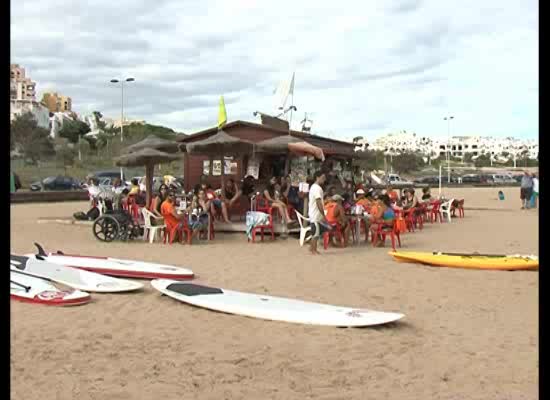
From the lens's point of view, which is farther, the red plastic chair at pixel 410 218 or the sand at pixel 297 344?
the red plastic chair at pixel 410 218

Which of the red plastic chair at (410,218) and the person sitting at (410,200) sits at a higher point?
the person sitting at (410,200)

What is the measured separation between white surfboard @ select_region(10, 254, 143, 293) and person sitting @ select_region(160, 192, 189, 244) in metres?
3.21

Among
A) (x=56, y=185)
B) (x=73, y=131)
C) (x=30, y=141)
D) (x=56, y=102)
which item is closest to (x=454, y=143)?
(x=56, y=102)

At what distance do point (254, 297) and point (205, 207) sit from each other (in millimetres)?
5637

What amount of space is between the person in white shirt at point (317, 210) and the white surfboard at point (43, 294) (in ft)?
13.8

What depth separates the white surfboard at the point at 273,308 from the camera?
5281mm

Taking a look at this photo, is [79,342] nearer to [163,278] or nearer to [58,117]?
[163,278]

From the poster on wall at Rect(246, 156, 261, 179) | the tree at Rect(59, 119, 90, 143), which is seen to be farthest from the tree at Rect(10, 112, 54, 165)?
the poster on wall at Rect(246, 156, 261, 179)

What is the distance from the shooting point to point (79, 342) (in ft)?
15.8

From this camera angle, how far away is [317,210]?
9.45 metres

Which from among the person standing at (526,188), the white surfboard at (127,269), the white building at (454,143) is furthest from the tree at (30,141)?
the white building at (454,143)

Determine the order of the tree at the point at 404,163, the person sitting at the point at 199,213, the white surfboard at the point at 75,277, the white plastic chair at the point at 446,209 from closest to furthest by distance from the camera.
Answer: the white surfboard at the point at 75,277 → the person sitting at the point at 199,213 → the white plastic chair at the point at 446,209 → the tree at the point at 404,163

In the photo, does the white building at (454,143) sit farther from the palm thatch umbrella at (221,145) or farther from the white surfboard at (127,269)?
the white surfboard at (127,269)

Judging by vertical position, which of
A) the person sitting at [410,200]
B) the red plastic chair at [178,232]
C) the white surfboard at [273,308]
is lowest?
the white surfboard at [273,308]
